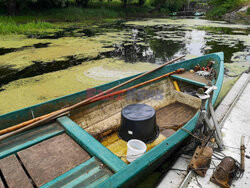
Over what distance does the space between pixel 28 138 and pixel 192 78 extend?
3.57m

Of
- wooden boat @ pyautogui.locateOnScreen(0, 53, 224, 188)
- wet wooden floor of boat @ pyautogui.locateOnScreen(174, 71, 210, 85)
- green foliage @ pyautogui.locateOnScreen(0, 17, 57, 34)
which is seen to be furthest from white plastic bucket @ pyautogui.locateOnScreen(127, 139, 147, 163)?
green foliage @ pyautogui.locateOnScreen(0, 17, 57, 34)

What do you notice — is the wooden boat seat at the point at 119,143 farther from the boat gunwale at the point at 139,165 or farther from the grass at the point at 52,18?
the grass at the point at 52,18

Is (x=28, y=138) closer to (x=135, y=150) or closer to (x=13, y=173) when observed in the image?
(x=13, y=173)

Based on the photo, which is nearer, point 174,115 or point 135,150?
point 135,150

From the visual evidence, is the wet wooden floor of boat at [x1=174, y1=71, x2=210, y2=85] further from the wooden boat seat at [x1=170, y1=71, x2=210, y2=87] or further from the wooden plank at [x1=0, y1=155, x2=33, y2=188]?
the wooden plank at [x1=0, y1=155, x2=33, y2=188]

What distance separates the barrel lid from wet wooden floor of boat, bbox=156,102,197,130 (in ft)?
2.43

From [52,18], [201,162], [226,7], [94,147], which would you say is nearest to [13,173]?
[94,147]

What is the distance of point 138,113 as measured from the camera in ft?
7.95

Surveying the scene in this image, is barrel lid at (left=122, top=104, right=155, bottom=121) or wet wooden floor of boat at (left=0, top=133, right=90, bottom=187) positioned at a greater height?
barrel lid at (left=122, top=104, right=155, bottom=121)

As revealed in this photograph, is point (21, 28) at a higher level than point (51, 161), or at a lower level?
higher

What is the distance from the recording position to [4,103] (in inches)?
157

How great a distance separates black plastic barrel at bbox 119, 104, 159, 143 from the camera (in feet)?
7.61

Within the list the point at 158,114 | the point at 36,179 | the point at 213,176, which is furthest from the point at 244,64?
the point at 36,179

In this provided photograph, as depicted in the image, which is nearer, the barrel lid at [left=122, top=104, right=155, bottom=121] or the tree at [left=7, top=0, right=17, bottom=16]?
the barrel lid at [left=122, top=104, right=155, bottom=121]
